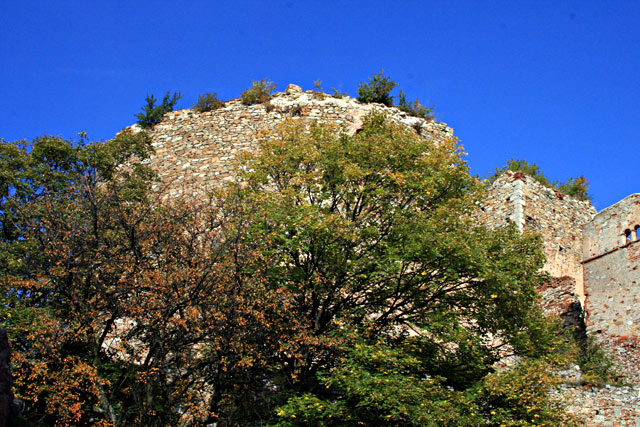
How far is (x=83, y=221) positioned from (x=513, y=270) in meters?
10.6

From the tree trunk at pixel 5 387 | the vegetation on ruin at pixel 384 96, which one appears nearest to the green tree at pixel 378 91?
the vegetation on ruin at pixel 384 96

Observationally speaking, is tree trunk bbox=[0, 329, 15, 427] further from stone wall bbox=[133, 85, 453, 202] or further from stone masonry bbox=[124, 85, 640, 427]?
stone wall bbox=[133, 85, 453, 202]

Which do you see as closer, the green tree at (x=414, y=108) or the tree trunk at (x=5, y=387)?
the tree trunk at (x=5, y=387)

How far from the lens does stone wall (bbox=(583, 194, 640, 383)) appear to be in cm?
1739

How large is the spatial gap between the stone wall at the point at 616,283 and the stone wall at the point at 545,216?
1.72 meters

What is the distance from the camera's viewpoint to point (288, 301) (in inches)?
582

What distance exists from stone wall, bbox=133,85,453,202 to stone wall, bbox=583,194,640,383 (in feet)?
23.9

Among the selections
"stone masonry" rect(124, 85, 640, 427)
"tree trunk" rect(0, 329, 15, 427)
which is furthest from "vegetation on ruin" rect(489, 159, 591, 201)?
"tree trunk" rect(0, 329, 15, 427)

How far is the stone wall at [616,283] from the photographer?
1739cm

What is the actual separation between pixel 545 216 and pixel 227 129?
506 inches

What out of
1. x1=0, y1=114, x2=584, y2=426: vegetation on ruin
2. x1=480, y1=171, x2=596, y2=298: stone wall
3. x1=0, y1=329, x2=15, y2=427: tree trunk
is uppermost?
x1=480, y1=171, x2=596, y2=298: stone wall

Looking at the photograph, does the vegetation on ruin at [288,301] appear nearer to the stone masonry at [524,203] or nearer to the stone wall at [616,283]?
the stone wall at [616,283]

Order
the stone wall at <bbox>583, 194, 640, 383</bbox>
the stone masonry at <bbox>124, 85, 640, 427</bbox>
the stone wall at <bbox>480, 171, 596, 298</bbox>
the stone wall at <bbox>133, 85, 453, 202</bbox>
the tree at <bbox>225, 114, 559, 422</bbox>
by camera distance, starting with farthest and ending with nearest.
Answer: the stone wall at <bbox>133, 85, 453, 202</bbox>, the stone wall at <bbox>480, 171, 596, 298</bbox>, the stone masonry at <bbox>124, 85, 640, 427</bbox>, the stone wall at <bbox>583, 194, 640, 383</bbox>, the tree at <bbox>225, 114, 559, 422</bbox>

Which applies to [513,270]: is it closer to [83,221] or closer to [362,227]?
[362,227]
